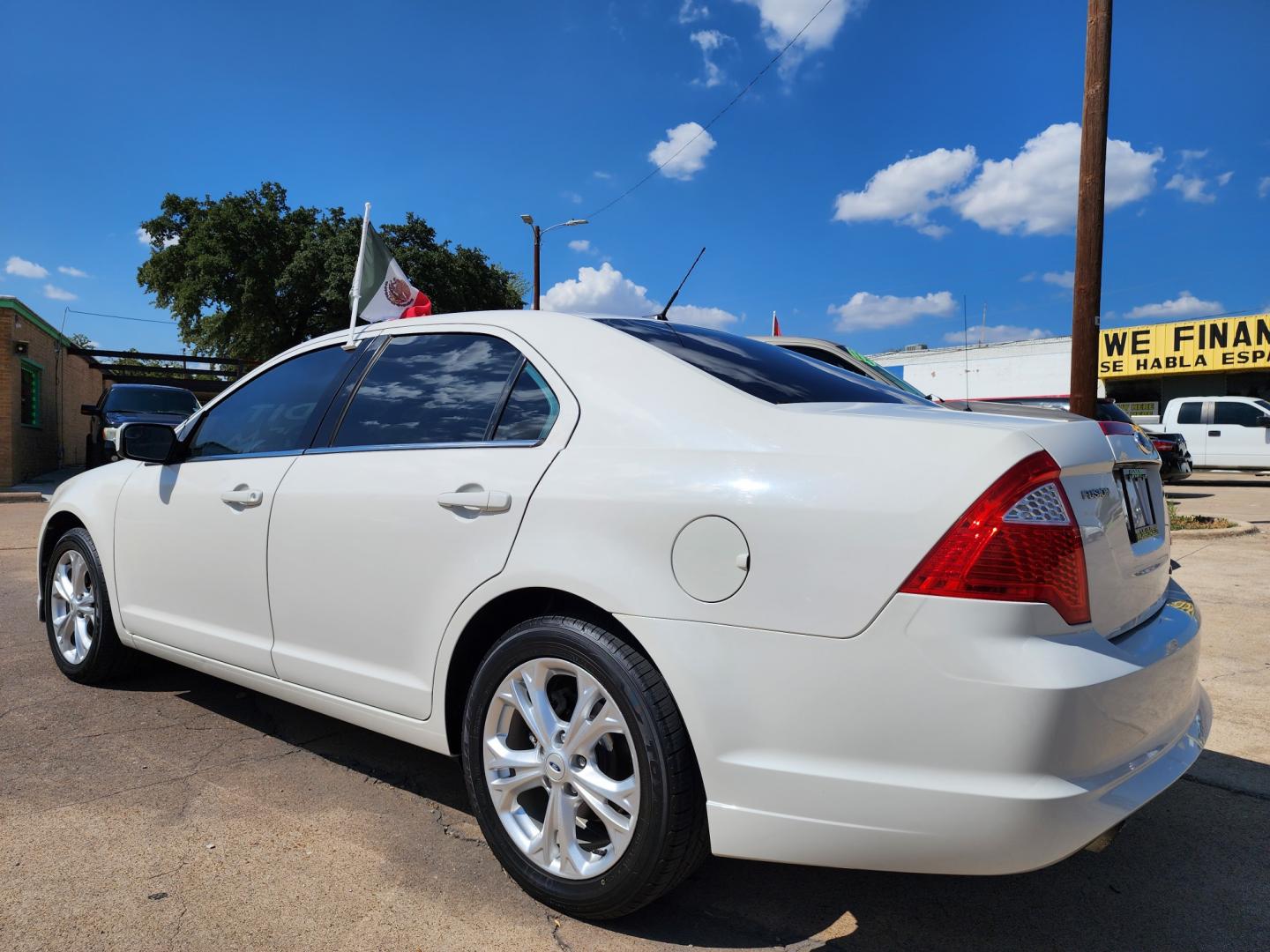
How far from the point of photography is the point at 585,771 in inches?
86.9

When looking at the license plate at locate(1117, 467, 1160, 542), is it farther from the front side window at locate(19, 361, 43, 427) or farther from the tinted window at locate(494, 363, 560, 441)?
the front side window at locate(19, 361, 43, 427)

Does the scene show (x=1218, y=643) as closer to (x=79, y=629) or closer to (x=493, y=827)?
(x=493, y=827)

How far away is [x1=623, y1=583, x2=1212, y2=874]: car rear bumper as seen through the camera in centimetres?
174

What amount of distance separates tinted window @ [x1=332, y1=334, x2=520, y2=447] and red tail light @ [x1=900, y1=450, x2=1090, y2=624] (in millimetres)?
1391

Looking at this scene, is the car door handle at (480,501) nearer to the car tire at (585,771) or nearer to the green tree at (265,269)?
the car tire at (585,771)

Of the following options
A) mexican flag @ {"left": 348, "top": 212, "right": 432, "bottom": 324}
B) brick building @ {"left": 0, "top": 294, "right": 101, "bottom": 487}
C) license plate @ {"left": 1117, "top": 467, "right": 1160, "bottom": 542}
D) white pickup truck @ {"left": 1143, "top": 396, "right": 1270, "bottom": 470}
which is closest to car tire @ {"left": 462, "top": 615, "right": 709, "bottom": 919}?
license plate @ {"left": 1117, "top": 467, "right": 1160, "bottom": 542}

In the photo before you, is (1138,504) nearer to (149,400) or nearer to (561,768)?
(561,768)

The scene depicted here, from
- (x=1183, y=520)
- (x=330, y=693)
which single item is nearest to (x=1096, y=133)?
(x=1183, y=520)

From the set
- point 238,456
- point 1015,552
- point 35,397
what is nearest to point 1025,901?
point 1015,552

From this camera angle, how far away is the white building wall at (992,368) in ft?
94.8

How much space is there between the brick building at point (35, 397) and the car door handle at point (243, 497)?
1480cm

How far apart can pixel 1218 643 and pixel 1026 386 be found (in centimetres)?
2663

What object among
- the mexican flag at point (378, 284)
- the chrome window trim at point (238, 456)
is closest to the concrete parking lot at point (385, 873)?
the chrome window trim at point (238, 456)

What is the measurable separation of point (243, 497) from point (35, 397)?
712 inches
